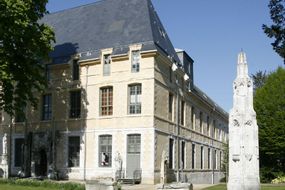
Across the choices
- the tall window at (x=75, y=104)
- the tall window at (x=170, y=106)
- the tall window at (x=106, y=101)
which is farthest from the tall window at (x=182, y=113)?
the tall window at (x=75, y=104)

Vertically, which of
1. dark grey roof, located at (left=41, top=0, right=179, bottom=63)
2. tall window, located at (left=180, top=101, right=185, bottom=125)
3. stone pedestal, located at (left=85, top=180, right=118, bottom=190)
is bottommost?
stone pedestal, located at (left=85, top=180, right=118, bottom=190)

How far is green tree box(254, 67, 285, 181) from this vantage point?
35.0 metres

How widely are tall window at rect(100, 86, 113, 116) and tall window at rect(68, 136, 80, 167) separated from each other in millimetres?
2891

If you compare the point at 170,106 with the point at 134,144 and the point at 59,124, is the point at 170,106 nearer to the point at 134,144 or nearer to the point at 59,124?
the point at 134,144

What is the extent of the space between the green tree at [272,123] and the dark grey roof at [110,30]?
27.2 feet

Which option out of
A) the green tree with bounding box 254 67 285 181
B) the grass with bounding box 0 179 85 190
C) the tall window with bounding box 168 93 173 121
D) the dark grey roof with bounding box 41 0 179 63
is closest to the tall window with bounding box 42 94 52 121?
the dark grey roof with bounding box 41 0 179 63

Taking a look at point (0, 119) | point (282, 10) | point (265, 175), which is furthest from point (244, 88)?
point (0, 119)

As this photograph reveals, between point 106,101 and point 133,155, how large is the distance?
4.46 m

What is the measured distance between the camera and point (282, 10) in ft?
52.7

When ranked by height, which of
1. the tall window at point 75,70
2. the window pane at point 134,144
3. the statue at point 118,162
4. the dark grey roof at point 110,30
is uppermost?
the dark grey roof at point 110,30

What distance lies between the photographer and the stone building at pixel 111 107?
29812 millimetres

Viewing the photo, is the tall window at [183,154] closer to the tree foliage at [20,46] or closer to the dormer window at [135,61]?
the dormer window at [135,61]

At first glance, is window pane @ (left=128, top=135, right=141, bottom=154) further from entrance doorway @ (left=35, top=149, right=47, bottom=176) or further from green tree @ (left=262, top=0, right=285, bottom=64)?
green tree @ (left=262, top=0, right=285, bottom=64)

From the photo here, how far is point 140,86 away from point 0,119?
13747 mm
